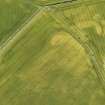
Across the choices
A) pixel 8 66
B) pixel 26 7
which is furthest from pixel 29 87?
pixel 26 7

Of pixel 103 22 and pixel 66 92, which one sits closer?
pixel 66 92

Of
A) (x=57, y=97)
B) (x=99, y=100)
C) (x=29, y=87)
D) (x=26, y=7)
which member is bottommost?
(x=99, y=100)

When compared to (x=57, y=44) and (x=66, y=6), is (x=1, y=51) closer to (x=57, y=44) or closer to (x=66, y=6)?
(x=57, y=44)

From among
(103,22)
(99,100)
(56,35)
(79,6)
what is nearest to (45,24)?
(56,35)

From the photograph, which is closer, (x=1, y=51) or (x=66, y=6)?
(x=1, y=51)

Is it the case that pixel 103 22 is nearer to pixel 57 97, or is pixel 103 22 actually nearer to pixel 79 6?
pixel 79 6

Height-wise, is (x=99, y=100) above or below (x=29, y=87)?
below
